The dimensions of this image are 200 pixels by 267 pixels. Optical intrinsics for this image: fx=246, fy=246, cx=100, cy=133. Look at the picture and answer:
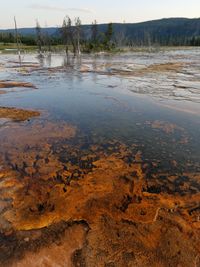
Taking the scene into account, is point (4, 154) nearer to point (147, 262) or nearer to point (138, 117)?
point (147, 262)

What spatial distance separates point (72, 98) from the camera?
13211 mm

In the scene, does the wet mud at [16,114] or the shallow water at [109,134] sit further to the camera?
the wet mud at [16,114]

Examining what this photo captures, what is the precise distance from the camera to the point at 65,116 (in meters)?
10.1

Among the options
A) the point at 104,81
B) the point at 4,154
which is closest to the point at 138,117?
the point at 4,154

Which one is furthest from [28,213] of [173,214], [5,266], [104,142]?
[104,142]

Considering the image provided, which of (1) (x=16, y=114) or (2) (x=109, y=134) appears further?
(1) (x=16, y=114)

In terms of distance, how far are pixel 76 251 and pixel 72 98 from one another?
10344 mm

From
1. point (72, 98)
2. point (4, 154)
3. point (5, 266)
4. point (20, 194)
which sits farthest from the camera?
point (72, 98)

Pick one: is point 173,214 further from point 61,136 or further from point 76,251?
point 61,136

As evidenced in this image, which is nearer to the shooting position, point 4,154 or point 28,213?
point 28,213

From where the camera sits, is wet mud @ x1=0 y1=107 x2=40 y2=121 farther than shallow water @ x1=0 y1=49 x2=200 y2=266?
Yes

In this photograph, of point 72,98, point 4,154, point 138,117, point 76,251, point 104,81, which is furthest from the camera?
point 104,81

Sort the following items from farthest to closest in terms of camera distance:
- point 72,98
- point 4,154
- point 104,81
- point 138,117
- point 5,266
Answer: point 104,81
point 72,98
point 138,117
point 4,154
point 5,266

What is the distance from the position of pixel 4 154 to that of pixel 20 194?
2.04 metres
